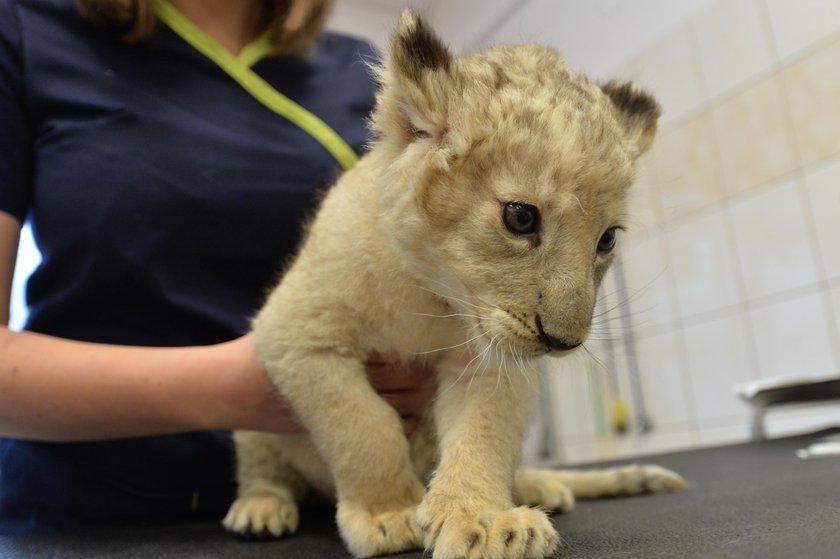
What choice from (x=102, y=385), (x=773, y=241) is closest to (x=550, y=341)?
(x=102, y=385)

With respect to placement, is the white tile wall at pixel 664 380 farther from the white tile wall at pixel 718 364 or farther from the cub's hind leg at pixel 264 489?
the cub's hind leg at pixel 264 489

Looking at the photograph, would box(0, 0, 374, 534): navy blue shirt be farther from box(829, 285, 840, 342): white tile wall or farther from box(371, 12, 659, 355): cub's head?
box(829, 285, 840, 342): white tile wall

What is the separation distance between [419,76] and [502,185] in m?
0.22

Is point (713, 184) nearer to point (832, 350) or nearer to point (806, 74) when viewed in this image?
point (806, 74)

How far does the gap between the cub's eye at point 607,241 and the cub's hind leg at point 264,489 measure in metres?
0.65

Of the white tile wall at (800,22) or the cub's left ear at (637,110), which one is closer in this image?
the cub's left ear at (637,110)

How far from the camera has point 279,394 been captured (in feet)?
3.62

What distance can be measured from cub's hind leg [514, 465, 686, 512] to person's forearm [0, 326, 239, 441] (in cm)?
54

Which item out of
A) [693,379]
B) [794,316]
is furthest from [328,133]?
[693,379]

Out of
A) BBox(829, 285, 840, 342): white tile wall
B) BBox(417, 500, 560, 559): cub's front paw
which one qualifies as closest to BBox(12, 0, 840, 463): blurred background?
BBox(829, 285, 840, 342): white tile wall

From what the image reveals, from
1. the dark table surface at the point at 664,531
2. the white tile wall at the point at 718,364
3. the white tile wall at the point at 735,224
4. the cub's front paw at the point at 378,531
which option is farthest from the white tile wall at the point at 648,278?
the cub's front paw at the point at 378,531

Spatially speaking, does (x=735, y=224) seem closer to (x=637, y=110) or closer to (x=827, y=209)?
(x=827, y=209)

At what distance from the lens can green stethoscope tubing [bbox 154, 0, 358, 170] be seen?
56.9 inches

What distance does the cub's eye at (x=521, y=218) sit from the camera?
0.92m
